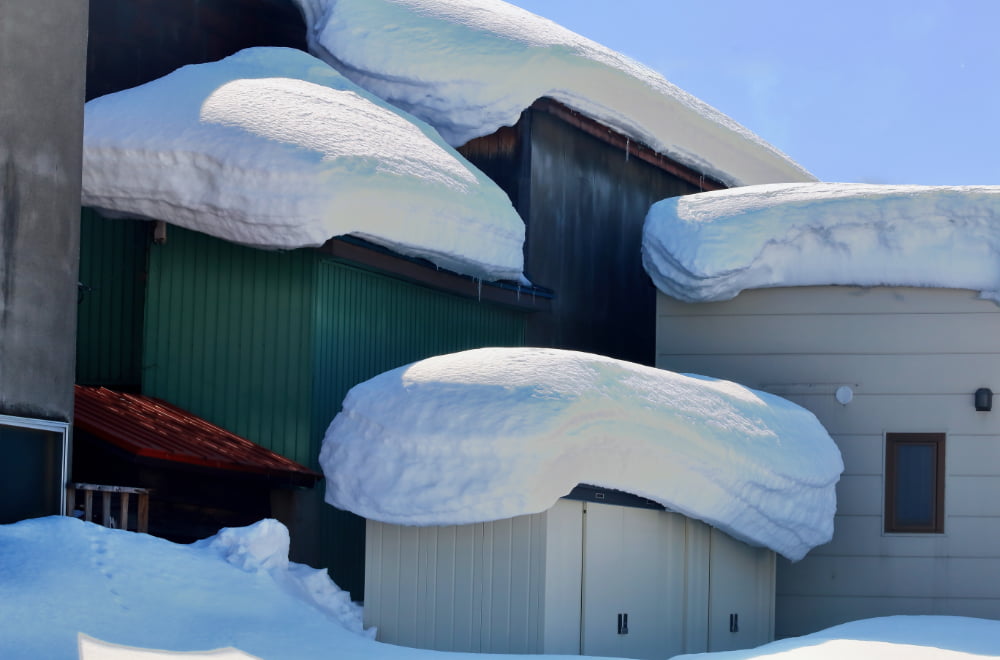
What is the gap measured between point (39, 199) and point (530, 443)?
3609 mm

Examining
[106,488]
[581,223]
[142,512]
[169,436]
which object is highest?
[581,223]

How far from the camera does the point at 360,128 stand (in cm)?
1169

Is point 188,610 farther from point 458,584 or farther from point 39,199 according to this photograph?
point 39,199

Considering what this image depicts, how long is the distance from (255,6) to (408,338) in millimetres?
3919

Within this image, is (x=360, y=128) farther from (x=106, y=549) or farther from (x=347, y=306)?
(x=106, y=549)

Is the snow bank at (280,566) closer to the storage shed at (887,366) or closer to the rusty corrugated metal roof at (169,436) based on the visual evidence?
the rusty corrugated metal roof at (169,436)

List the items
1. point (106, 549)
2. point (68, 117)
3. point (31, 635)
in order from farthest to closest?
1. point (68, 117)
2. point (106, 549)
3. point (31, 635)

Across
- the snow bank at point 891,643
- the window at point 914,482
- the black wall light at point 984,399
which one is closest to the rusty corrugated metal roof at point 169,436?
Answer: the snow bank at point 891,643

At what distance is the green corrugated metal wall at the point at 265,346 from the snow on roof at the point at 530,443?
1.87 meters

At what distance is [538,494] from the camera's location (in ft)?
30.3

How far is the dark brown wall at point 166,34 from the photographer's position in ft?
41.0

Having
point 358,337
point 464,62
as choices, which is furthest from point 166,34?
point 358,337

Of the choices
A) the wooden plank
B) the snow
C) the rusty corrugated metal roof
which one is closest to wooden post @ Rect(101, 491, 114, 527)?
the wooden plank

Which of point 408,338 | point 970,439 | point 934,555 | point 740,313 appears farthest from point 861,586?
point 408,338
